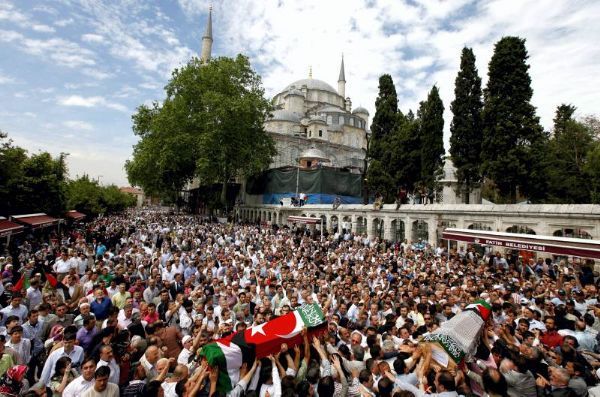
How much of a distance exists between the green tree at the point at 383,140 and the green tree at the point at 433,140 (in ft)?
8.45

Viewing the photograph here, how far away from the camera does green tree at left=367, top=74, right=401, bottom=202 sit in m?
23.3

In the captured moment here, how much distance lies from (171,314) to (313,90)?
61.7 metres

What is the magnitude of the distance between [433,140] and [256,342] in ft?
66.1

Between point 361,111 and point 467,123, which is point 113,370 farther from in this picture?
point 361,111

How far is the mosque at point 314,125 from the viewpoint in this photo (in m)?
50.8

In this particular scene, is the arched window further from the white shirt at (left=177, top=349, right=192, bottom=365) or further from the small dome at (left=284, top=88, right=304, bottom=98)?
the small dome at (left=284, top=88, right=304, bottom=98)

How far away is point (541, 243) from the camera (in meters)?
9.55

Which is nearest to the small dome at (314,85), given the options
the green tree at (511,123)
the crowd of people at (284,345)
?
the green tree at (511,123)

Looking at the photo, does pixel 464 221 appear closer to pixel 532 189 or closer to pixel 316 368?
pixel 532 189

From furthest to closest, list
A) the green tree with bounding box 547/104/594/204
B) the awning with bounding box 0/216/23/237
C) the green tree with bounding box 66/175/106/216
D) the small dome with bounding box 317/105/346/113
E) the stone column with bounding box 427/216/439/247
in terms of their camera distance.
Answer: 1. the small dome with bounding box 317/105/346/113
2. the green tree with bounding box 66/175/106/216
3. the green tree with bounding box 547/104/594/204
4. the stone column with bounding box 427/216/439/247
5. the awning with bounding box 0/216/23/237

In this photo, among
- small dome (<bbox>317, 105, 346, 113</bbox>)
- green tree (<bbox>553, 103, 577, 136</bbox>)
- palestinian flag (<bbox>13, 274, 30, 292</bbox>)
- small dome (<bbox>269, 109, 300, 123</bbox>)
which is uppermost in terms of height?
small dome (<bbox>317, 105, 346, 113</bbox>)

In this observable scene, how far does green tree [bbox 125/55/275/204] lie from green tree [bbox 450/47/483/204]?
20471 millimetres

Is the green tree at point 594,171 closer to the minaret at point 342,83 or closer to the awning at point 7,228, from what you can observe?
the awning at point 7,228

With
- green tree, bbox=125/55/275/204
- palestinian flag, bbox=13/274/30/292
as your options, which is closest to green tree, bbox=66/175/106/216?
green tree, bbox=125/55/275/204
